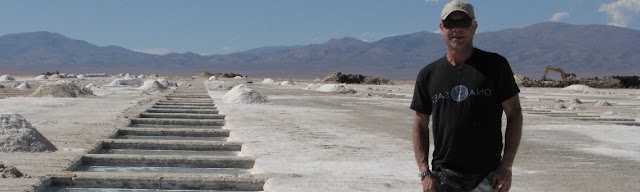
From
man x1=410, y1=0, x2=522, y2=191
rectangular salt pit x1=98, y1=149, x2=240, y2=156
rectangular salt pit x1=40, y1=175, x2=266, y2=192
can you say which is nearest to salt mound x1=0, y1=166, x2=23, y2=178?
rectangular salt pit x1=40, y1=175, x2=266, y2=192

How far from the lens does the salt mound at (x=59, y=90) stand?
70.9 feet

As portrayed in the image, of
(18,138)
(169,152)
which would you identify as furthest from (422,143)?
(169,152)

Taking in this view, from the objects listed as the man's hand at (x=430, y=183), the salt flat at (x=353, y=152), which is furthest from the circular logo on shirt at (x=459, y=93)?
the salt flat at (x=353, y=152)

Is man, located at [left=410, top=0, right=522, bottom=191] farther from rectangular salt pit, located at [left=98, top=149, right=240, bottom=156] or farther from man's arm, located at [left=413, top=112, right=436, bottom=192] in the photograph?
rectangular salt pit, located at [left=98, top=149, right=240, bottom=156]

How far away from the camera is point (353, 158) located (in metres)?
7.96

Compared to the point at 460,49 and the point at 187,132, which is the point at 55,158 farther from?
the point at 460,49

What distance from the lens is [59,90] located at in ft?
72.2

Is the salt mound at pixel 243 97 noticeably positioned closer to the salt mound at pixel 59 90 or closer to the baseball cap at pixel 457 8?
the salt mound at pixel 59 90

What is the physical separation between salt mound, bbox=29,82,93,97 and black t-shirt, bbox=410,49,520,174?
64.8 feet

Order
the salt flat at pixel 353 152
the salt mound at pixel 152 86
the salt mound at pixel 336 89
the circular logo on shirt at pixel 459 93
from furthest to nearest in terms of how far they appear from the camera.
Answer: the salt mound at pixel 152 86 → the salt mound at pixel 336 89 → the salt flat at pixel 353 152 → the circular logo on shirt at pixel 459 93

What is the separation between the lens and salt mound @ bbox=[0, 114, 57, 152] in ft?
25.6

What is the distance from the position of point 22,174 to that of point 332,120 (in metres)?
8.47

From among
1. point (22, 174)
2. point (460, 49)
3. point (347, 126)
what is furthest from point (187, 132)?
point (460, 49)

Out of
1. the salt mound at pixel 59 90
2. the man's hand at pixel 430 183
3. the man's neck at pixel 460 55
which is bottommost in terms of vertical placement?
the salt mound at pixel 59 90
